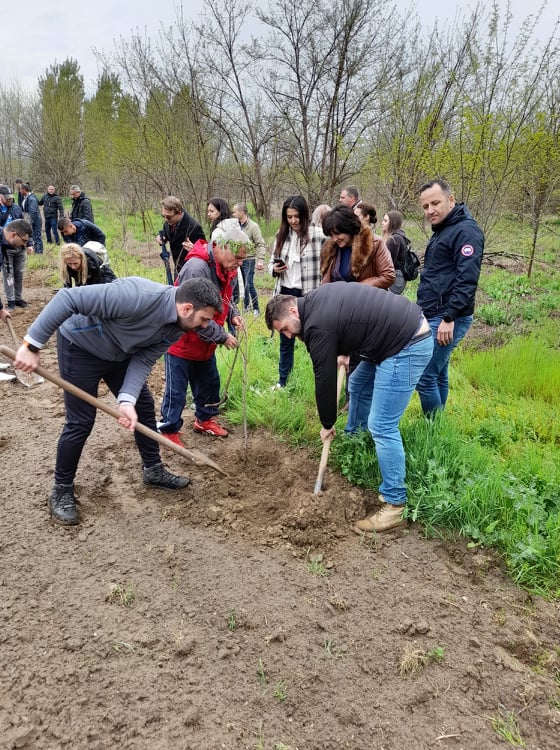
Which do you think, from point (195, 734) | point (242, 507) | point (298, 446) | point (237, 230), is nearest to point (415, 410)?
point (298, 446)

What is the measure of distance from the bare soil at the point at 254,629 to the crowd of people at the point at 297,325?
31 centimetres

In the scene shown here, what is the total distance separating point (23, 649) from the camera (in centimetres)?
217

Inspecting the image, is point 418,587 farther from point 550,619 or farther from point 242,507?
point 242,507

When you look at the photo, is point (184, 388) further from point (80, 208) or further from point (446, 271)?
point (80, 208)

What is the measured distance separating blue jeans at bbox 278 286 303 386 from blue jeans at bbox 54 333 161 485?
1657 millimetres

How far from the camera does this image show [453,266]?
3.41 metres

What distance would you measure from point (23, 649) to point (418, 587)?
1.97m

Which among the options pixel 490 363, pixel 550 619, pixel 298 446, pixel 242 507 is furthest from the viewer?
pixel 490 363

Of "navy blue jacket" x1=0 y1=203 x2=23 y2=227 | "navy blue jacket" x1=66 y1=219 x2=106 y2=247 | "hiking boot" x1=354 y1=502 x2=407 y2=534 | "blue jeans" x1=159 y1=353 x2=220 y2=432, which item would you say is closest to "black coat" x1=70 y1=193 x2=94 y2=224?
"navy blue jacket" x1=0 y1=203 x2=23 y2=227

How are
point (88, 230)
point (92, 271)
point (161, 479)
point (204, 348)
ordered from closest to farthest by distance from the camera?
point (161, 479) < point (204, 348) < point (92, 271) < point (88, 230)

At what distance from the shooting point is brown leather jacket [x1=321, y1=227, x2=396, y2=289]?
3607 mm

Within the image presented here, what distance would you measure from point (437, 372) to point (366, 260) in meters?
1.00

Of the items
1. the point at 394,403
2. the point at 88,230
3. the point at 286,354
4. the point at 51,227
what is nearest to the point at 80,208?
the point at 88,230

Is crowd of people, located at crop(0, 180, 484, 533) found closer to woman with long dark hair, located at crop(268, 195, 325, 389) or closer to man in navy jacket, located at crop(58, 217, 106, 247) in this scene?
woman with long dark hair, located at crop(268, 195, 325, 389)
